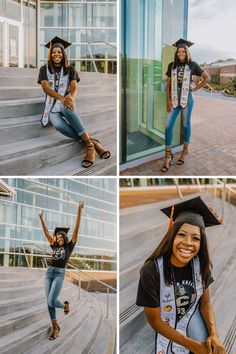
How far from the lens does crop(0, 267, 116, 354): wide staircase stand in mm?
2193

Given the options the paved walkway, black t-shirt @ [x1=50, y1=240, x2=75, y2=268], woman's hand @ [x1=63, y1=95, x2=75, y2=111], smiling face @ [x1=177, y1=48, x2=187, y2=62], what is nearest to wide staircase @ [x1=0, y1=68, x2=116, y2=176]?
woman's hand @ [x1=63, y1=95, x2=75, y2=111]

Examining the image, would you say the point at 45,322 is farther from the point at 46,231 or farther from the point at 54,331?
the point at 46,231

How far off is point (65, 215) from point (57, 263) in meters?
0.31

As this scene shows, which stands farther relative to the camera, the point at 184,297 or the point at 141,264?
the point at 141,264

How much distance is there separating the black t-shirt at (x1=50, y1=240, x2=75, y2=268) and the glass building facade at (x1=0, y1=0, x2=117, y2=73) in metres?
1.37

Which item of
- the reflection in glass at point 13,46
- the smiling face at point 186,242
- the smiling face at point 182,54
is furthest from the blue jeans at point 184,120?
the reflection in glass at point 13,46

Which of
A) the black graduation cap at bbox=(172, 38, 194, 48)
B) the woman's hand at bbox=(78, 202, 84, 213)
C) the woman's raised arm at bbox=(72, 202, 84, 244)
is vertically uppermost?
the black graduation cap at bbox=(172, 38, 194, 48)

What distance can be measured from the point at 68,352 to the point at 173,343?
0.74 metres

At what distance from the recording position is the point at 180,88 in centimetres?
242

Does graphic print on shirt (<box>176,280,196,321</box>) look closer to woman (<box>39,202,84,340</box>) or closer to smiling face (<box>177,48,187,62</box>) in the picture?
woman (<box>39,202,84,340</box>)

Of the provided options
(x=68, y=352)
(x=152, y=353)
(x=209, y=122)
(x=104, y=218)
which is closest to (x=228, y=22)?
(x=209, y=122)

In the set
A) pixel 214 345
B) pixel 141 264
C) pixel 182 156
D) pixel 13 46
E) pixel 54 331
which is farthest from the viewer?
pixel 13 46

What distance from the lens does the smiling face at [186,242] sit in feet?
5.96

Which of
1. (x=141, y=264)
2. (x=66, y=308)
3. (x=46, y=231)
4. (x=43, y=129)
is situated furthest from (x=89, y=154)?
(x=66, y=308)
